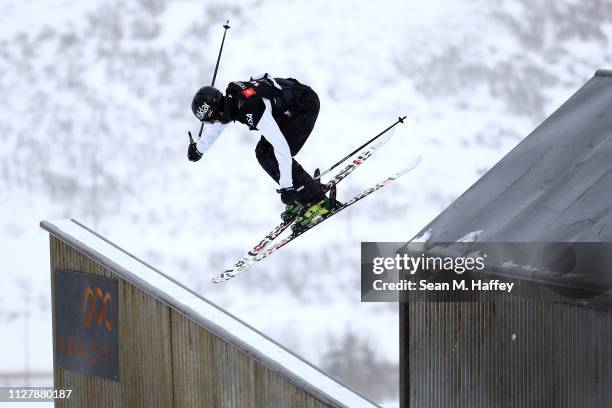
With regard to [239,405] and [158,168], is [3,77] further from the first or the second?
[239,405]

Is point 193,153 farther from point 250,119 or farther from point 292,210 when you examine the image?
point 292,210

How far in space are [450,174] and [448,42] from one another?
11.0 m

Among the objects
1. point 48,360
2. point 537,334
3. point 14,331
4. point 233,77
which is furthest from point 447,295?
point 233,77

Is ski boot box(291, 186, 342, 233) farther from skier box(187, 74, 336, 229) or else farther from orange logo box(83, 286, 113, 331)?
orange logo box(83, 286, 113, 331)

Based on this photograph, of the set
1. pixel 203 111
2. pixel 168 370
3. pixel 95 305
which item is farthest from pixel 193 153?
pixel 168 370

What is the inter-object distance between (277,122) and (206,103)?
105 cm

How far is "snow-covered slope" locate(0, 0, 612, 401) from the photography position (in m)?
40.7

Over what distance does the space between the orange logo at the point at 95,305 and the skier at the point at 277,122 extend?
7.01 ft

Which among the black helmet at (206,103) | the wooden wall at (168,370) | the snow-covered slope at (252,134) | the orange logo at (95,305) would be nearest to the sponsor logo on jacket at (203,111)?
the black helmet at (206,103)

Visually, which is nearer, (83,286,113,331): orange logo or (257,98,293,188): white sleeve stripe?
(83,286,113,331): orange logo

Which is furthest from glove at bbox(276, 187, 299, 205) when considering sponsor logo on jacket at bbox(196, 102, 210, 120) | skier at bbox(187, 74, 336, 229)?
sponsor logo on jacket at bbox(196, 102, 210, 120)

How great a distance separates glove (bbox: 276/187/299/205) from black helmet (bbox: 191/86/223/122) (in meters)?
1.23

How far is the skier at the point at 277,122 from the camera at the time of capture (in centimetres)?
1012

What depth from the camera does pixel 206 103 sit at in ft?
32.9
